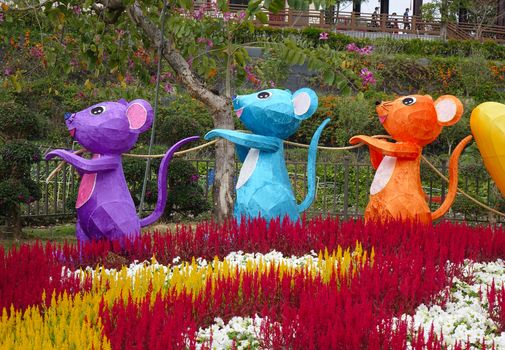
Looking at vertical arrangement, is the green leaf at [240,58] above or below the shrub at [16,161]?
above

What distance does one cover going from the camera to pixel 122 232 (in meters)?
6.75

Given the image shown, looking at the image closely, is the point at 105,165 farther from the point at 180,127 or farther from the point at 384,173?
the point at 180,127

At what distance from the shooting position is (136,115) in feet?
23.1

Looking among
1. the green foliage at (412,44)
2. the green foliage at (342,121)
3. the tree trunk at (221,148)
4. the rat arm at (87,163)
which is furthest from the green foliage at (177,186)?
the green foliage at (412,44)

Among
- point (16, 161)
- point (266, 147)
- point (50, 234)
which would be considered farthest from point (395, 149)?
point (50, 234)

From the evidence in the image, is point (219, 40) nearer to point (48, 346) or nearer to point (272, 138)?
point (272, 138)

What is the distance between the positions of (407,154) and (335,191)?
5.39 meters

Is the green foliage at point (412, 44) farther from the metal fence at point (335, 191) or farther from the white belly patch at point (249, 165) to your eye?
the white belly patch at point (249, 165)

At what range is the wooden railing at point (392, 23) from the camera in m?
30.8

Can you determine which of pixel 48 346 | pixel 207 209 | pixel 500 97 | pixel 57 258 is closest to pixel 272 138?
pixel 57 258

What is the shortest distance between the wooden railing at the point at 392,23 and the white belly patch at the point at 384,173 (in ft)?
76.4

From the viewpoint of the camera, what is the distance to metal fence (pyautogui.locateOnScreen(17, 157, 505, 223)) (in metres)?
11.6

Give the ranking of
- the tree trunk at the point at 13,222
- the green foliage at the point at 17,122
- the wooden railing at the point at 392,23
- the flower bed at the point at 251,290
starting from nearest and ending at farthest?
the flower bed at the point at 251,290 < the tree trunk at the point at 13,222 < the green foliage at the point at 17,122 < the wooden railing at the point at 392,23

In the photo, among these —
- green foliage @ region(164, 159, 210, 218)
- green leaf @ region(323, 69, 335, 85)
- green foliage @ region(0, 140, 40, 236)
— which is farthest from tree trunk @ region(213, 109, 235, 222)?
green foliage @ region(164, 159, 210, 218)
